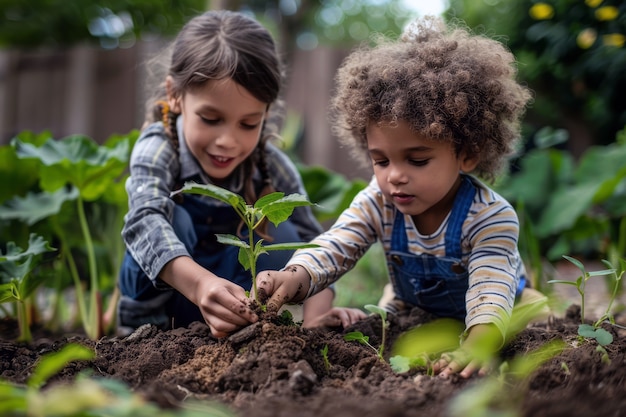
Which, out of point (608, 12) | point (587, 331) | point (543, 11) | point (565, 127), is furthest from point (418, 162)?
point (565, 127)

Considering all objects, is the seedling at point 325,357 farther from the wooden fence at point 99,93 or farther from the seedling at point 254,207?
the wooden fence at point 99,93

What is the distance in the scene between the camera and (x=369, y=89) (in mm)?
1760

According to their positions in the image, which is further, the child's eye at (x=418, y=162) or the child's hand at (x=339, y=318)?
the child's hand at (x=339, y=318)

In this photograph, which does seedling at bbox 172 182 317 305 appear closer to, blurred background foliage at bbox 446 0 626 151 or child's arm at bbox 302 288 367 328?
child's arm at bbox 302 288 367 328

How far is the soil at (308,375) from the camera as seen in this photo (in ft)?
3.26

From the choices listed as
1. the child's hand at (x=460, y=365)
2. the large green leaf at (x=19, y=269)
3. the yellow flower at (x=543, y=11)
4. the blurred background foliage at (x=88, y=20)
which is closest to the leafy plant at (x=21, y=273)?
the large green leaf at (x=19, y=269)

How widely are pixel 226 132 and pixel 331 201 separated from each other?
1.07 metres

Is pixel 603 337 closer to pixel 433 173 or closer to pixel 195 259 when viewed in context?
pixel 433 173

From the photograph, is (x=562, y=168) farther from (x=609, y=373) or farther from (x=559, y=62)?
(x=609, y=373)

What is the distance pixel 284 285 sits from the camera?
1.61 metres

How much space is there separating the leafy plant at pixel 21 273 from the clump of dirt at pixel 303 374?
0.52 feet

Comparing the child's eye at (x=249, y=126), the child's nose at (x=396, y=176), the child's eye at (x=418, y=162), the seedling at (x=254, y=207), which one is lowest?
the seedling at (x=254, y=207)

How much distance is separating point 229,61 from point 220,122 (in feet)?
0.60

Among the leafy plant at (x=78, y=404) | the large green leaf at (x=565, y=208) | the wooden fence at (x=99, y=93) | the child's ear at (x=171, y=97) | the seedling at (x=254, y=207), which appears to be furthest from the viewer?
the wooden fence at (x=99, y=93)
